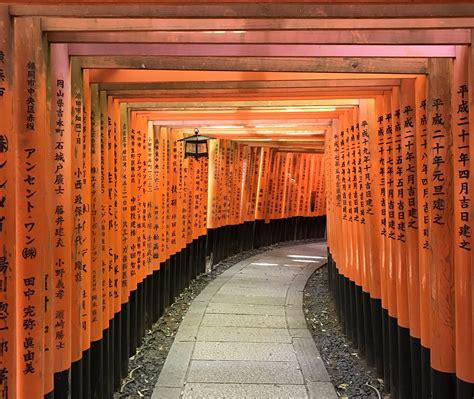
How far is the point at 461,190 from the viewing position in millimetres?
3355

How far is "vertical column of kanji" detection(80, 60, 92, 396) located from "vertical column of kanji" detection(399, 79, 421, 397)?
297 centimetres

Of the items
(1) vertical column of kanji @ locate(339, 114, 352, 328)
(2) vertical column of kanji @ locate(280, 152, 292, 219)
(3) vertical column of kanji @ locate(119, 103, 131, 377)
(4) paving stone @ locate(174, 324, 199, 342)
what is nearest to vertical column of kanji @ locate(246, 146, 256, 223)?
(2) vertical column of kanji @ locate(280, 152, 292, 219)

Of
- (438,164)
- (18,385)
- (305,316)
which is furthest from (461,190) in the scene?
(305,316)

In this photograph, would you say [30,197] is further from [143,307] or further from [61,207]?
[143,307]

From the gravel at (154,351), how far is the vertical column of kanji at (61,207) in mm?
2155

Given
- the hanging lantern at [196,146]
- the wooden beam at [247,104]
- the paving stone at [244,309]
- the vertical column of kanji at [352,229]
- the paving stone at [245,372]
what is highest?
the wooden beam at [247,104]

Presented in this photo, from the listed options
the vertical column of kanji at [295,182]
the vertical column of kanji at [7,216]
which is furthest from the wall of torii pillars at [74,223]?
the vertical column of kanji at [295,182]

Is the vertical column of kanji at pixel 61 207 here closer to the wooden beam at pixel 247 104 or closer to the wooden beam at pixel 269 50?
the wooden beam at pixel 269 50

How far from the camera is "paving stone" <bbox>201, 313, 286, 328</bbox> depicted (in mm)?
8242

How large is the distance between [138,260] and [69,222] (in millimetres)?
3237

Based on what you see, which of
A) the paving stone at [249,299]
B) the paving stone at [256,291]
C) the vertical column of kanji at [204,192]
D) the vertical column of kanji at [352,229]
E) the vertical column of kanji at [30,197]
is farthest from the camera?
the vertical column of kanji at [204,192]

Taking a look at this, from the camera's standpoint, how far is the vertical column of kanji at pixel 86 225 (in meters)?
4.25

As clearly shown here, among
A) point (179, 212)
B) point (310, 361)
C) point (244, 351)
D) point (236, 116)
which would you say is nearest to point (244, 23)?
point (236, 116)

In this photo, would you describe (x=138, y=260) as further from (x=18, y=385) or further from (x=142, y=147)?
(x=18, y=385)
